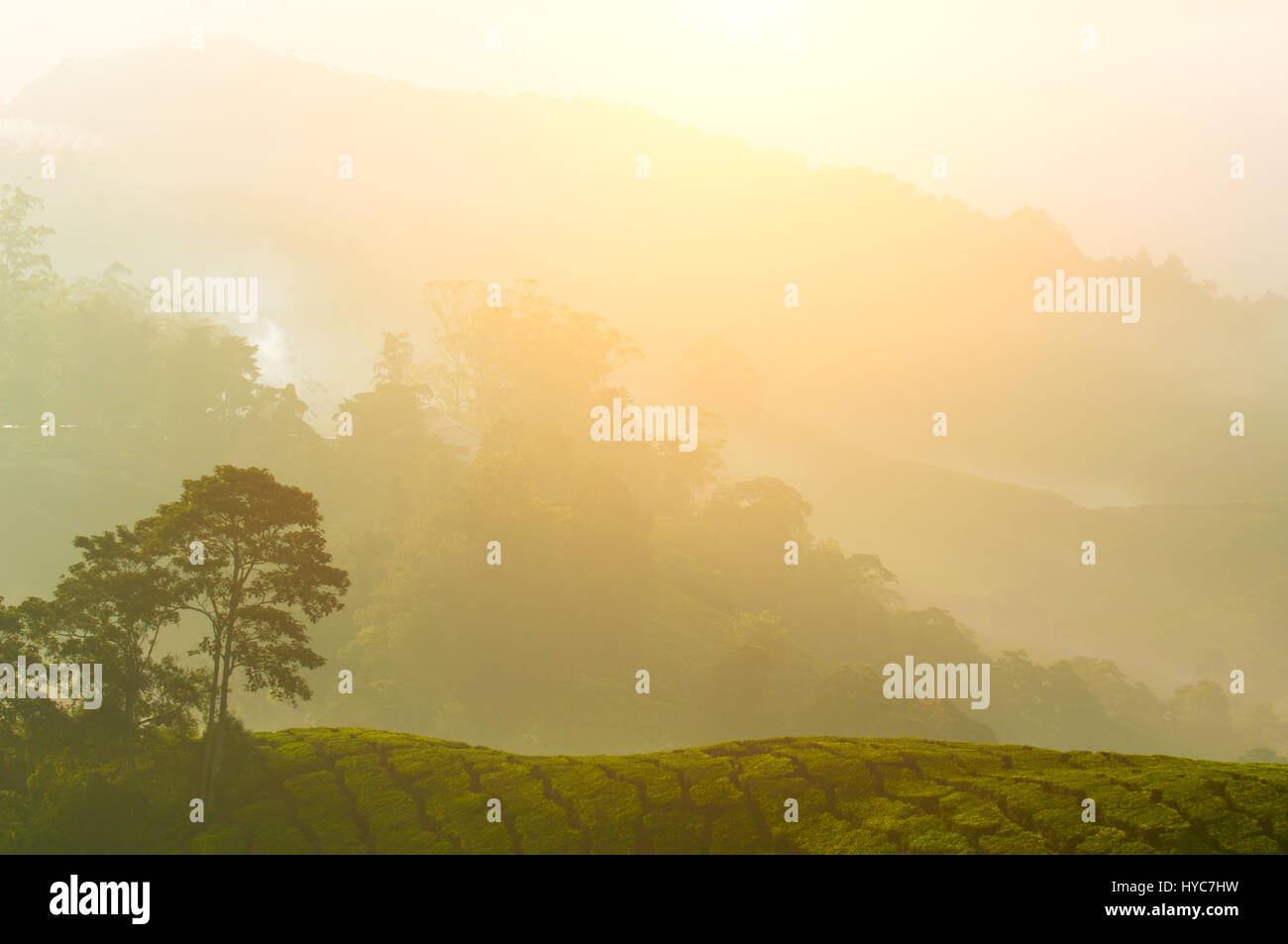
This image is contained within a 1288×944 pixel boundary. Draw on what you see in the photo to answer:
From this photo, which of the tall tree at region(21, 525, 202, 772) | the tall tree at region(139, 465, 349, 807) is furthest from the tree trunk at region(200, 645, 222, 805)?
the tall tree at region(21, 525, 202, 772)

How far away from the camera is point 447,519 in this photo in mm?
67500

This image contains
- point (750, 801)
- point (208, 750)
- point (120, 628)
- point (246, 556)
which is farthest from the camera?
point (246, 556)

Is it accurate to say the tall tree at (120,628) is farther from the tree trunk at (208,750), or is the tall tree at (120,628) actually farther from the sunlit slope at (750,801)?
the sunlit slope at (750,801)

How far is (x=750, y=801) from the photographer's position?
2570cm

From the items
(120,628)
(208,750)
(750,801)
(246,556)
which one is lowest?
(750,801)

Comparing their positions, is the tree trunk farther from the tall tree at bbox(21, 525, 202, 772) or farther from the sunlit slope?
the sunlit slope

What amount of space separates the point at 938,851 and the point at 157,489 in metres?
82.2

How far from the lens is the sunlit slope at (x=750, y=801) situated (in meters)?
22.3

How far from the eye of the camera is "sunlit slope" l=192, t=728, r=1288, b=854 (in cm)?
2231

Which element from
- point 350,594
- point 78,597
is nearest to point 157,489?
point 350,594

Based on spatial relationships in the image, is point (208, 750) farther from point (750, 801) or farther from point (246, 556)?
point (750, 801)

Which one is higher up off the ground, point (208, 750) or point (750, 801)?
point (208, 750)

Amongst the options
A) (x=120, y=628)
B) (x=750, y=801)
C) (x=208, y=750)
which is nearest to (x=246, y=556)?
(x=120, y=628)

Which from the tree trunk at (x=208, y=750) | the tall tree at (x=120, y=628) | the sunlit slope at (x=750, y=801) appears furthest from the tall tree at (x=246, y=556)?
the sunlit slope at (x=750, y=801)
